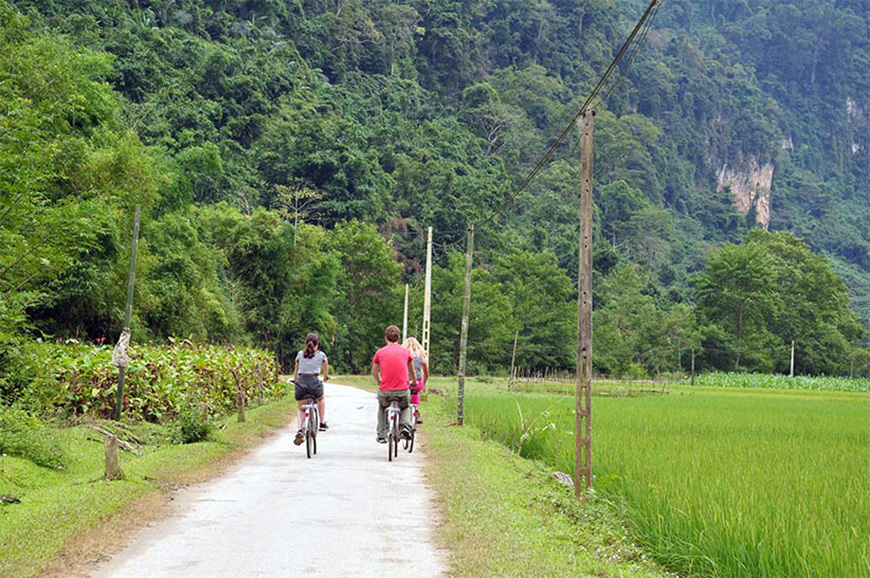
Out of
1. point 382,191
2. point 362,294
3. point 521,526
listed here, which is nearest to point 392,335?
point 521,526

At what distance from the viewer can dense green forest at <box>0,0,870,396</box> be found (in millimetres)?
23109

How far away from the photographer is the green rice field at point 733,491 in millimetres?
6363

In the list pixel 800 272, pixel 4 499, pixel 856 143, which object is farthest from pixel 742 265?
pixel 856 143

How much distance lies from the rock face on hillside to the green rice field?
137 metres

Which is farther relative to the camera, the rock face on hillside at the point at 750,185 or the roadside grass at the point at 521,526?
the rock face on hillside at the point at 750,185

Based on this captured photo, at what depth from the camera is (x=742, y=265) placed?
8362cm

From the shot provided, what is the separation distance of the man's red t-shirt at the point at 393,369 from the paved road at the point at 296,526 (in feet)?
3.68

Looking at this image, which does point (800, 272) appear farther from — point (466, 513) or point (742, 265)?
point (466, 513)

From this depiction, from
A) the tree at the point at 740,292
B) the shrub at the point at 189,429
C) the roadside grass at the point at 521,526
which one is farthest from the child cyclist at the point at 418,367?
the tree at the point at 740,292

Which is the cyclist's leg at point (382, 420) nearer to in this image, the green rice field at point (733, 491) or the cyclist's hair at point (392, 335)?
the cyclist's hair at point (392, 335)

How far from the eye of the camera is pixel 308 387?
13.1 m

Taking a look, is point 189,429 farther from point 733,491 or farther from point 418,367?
point 733,491

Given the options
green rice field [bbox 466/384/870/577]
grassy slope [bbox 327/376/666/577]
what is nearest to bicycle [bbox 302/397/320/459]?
grassy slope [bbox 327/376/666/577]

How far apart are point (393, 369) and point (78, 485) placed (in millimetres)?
4782
